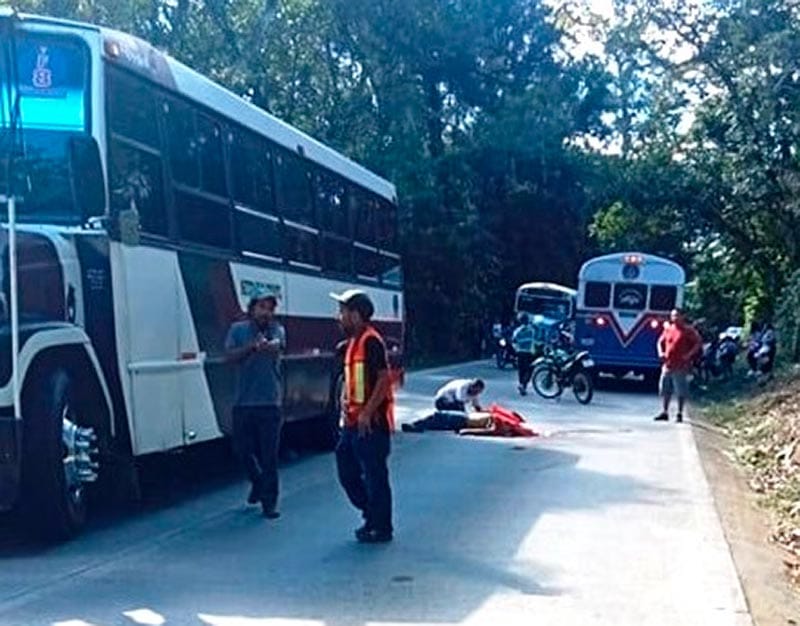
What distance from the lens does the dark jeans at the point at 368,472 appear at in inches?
393

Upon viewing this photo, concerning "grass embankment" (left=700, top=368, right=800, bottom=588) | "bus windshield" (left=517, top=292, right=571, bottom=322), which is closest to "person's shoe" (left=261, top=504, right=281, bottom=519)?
"grass embankment" (left=700, top=368, right=800, bottom=588)

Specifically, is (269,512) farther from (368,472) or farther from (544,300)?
(544,300)

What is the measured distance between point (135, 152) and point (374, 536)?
343 centimetres

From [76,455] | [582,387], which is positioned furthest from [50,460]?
[582,387]

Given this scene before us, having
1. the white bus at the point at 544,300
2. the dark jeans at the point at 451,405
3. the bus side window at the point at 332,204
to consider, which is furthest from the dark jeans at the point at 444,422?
the white bus at the point at 544,300

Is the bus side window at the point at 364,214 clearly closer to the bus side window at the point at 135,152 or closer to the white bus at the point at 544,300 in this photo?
the bus side window at the point at 135,152

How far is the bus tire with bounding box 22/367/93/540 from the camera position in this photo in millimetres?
9516

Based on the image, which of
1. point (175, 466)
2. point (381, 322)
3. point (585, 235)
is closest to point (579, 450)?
point (381, 322)

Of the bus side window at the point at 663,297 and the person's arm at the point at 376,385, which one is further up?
the bus side window at the point at 663,297

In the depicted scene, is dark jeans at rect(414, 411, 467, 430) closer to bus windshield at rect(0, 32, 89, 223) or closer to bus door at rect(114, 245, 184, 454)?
bus door at rect(114, 245, 184, 454)

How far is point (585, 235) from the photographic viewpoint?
5541 cm

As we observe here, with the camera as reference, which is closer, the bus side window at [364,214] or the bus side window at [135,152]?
the bus side window at [135,152]

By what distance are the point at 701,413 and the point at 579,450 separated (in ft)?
28.9

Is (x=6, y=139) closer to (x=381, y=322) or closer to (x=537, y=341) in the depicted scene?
(x=381, y=322)
